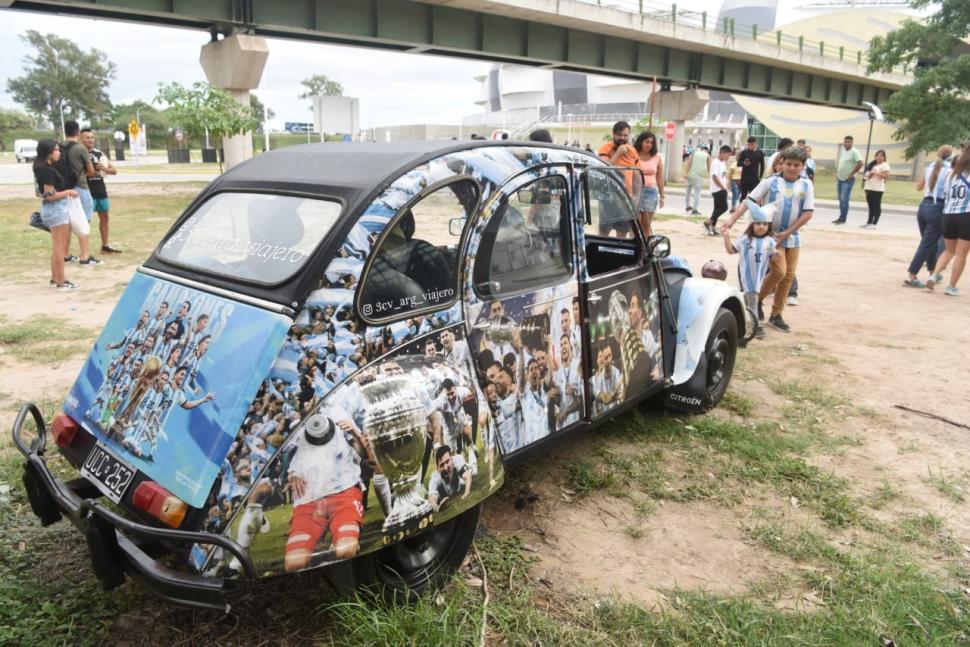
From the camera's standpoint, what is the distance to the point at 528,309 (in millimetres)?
3279

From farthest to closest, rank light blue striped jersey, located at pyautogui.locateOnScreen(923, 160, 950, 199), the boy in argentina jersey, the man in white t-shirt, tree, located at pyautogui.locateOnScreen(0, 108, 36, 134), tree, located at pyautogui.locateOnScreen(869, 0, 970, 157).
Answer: tree, located at pyautogui.locateOnScreen(0, 108, 36, 134)
tree, located at pyautogui.locateOnScreen(869, 0, 970, 157)
the man in white t-shirt
light blue striped jersey, located at pyautogui.locateOnScreen(923, 160, 950, 199)
the boy in argentina jersey

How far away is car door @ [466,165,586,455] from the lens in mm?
3100

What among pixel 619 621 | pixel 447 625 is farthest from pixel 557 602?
pixel 447 625

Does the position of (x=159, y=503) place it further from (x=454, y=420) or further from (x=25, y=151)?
(x=25, y=151)

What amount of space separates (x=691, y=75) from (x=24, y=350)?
33.2m

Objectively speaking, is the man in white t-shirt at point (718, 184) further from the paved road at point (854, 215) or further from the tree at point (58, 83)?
the tree at point (58, 83)

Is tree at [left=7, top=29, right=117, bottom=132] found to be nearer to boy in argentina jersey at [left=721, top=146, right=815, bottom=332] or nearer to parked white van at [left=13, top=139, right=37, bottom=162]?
parked white van at [left=13, top=139, right=37, bottom=162]

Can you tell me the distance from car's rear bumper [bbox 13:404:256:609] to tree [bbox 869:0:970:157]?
38.0m

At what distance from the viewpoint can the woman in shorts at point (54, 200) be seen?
7.96 metres

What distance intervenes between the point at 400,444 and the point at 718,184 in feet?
44.1

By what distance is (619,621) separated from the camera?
283 centimetres

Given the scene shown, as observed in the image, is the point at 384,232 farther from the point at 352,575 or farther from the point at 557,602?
the point at 557,602

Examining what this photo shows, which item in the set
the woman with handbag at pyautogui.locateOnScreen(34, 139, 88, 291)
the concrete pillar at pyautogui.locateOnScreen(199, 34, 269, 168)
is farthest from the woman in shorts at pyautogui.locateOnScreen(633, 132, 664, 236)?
the concrete pillar at pyautogui.locateOnScreen(199, 34, 269, 168)

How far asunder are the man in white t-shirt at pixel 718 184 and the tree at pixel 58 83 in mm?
85066
